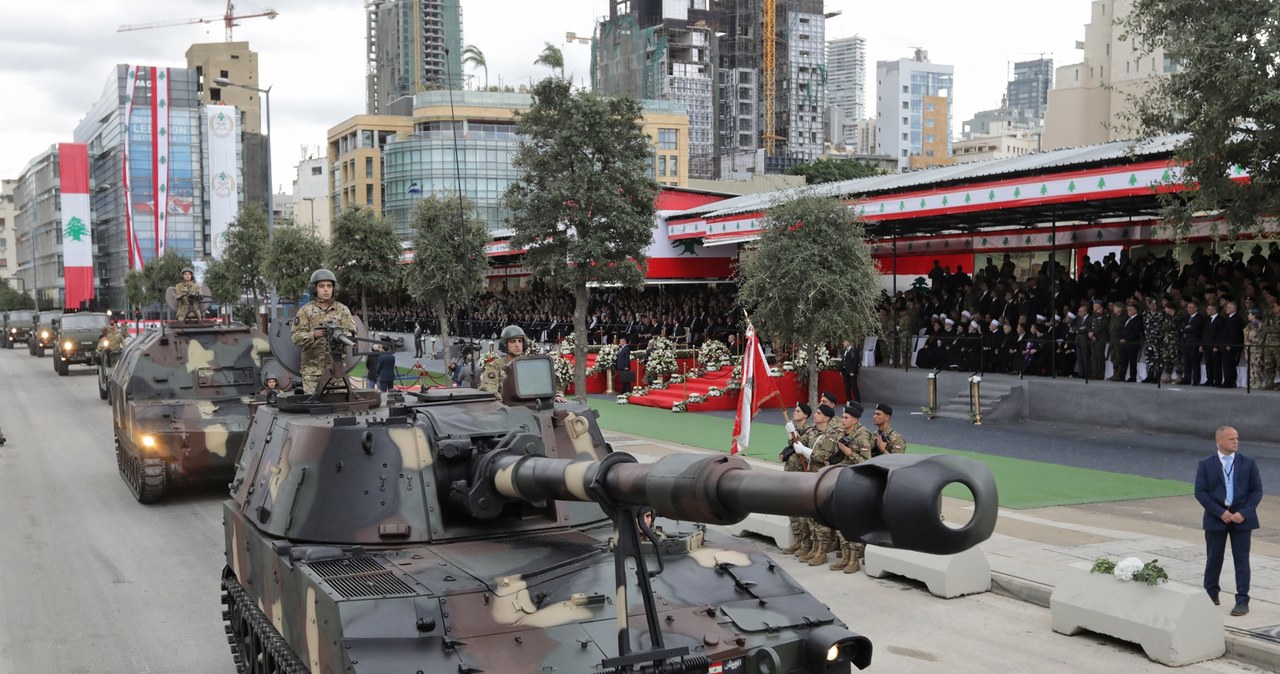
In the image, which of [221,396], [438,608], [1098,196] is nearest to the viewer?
[438,608]

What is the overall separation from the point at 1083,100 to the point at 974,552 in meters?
71.2

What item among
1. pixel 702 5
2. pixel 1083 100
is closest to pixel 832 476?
pixel 1083 100

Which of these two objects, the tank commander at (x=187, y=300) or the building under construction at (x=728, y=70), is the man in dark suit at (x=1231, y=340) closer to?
the tank commander at (x=187, y=300)

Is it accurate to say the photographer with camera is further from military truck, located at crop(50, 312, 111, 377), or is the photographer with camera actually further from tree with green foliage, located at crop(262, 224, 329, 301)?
military truck, located at crop(50, 312, 111, 377)

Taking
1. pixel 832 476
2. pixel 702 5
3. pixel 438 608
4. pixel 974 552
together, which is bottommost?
pixel 974 552

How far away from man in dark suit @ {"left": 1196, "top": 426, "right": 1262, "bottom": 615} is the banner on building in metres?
76.9

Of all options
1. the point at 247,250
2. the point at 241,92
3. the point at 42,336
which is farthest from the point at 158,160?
the point at 247,250

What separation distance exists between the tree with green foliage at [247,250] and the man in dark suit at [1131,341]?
102ft

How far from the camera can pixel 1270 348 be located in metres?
18.7

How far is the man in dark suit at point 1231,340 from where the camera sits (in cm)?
1928

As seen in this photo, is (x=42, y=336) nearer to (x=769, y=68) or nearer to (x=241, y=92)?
(x=241, y=92)

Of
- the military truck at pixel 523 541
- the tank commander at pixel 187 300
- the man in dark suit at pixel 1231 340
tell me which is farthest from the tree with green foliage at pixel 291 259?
the military truck at pixel 523 541

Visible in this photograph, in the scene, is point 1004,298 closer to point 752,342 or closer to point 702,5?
point 752,342

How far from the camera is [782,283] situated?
2130 cm
